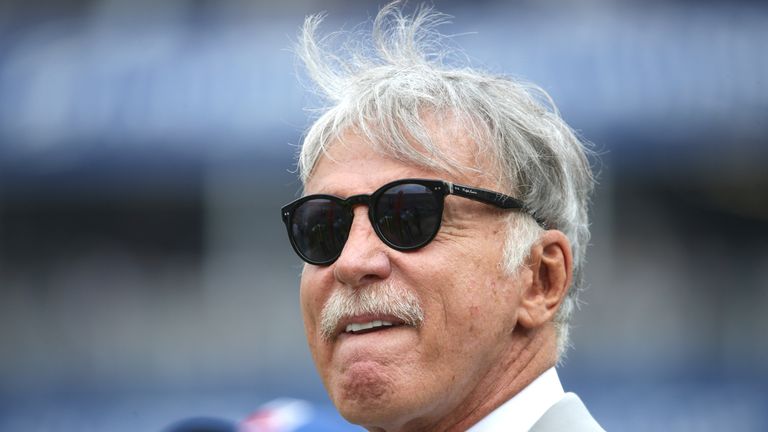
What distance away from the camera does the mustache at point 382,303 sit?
2402 mm

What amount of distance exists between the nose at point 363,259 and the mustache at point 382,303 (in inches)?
0.9

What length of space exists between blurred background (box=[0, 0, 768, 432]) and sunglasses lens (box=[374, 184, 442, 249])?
7939 millimetres

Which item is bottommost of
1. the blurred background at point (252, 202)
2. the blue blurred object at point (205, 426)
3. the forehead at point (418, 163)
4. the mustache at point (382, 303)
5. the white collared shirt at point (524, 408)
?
the white collared shirt at point (524, 408)

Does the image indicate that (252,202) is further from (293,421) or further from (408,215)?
(408,215)

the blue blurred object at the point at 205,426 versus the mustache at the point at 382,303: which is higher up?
the mustache at the point at 382,303

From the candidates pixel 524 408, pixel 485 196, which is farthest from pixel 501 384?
pixel 485 196

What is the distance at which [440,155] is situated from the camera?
2520 millimetres

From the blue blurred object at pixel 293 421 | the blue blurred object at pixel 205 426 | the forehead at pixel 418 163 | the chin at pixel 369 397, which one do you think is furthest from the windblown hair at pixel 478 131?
the blue blurred object at pixel 293 421

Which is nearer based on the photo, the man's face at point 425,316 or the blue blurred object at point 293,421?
the man's face at point 425,316

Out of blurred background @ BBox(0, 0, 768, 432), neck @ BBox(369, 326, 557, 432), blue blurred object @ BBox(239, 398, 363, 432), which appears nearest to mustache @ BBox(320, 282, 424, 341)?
neck @ BBox(369, 326, 557, 432)

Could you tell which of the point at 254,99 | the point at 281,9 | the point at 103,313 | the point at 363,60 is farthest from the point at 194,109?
the point at 363,60

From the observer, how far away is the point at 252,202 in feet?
39.3

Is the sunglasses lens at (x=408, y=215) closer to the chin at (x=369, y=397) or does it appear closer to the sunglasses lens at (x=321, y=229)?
the sunglasses lens at (x=321, y=229)

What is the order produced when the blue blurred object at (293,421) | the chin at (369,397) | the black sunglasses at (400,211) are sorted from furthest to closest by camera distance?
the blue blurred object at (293,421), the black sunglasses at (400,211), the chin at (369,397)
